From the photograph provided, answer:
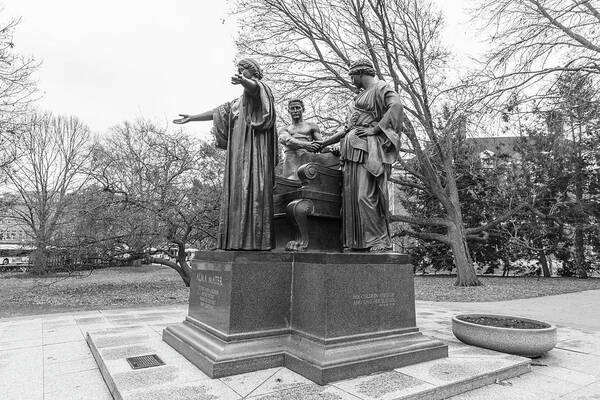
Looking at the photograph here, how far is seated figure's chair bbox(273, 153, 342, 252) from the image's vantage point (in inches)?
204

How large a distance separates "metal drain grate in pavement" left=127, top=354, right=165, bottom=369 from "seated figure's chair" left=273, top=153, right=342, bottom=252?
6.77 feet

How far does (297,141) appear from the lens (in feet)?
19.6

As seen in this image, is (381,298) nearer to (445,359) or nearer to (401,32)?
(445,359)

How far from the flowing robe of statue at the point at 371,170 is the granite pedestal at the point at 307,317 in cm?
43

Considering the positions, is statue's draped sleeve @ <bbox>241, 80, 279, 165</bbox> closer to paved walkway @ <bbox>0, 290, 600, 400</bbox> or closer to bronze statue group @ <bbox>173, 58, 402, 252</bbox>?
bronze statue group @ <bbox>173, 58, 402, 252</bbox>

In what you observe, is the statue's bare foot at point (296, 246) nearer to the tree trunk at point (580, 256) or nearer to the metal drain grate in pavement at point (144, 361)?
the metal drain grate in pavement at point (144, 361)

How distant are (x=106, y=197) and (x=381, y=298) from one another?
A: 1257 cm

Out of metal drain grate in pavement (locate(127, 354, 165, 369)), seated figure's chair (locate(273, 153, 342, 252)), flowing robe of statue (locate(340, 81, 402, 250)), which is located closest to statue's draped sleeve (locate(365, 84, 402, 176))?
flowing robe of statue (locate(340, 81, 402, 250))

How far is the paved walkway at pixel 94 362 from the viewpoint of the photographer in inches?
160

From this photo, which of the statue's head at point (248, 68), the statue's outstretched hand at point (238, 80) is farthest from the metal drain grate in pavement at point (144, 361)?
the statue's head at point (248, 68)

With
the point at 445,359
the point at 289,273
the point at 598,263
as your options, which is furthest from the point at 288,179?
the point at 598,263

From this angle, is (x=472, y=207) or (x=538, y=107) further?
(x=472, y=207)

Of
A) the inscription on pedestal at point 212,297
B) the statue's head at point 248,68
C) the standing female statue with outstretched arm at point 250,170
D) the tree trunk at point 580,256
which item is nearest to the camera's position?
the inscription on pedestal at point 212,297

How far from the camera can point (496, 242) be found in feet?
89.9
